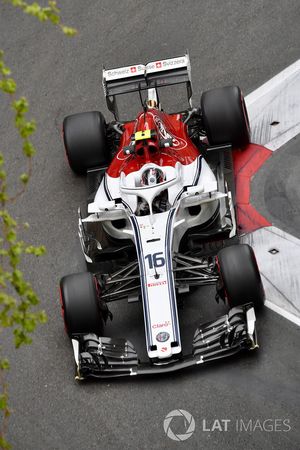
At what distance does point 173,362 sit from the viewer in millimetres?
15852

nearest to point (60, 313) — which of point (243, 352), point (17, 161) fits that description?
point (243, 352)

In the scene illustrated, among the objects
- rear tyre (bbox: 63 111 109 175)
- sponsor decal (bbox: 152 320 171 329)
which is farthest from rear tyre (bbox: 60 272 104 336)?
rear tyre (bbox: 63 111 109 175)

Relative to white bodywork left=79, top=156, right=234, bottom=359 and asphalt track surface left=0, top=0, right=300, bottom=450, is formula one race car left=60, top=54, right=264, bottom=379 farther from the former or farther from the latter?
asphalt track surface left=0, top=0, right=300, bottom=450

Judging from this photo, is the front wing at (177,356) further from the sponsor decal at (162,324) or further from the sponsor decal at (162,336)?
the sponsor decal at (162,324)

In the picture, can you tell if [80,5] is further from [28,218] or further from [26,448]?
[26,448]

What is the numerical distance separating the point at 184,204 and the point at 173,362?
7.56 ft

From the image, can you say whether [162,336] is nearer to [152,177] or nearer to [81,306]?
[81,306]

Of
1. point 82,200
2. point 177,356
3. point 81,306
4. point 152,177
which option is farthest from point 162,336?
point 82,200

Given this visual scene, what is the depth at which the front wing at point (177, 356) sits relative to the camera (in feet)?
52.0

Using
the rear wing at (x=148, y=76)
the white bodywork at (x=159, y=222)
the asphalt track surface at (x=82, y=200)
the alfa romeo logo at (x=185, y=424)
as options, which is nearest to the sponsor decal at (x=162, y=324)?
the white bodywork at (x=159, y=222)

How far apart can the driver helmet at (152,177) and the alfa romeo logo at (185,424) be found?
3.19 metres

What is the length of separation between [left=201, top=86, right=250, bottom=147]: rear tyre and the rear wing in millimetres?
560

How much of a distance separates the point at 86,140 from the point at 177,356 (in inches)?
189

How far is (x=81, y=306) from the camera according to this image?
16.3 m
